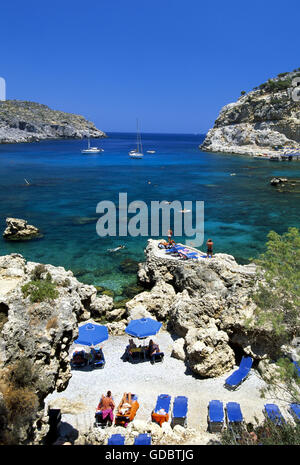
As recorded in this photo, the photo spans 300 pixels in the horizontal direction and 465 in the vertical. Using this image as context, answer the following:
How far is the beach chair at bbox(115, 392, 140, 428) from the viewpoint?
11.3 metres

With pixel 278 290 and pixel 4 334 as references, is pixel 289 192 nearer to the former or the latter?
pixel 278 290

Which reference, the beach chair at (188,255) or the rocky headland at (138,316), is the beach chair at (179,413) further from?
the beach chair at (188,255)

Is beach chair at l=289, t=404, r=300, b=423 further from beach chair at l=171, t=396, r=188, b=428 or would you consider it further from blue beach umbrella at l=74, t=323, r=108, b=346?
blue beach umbrella at l=74, t=323, r=108, b=346

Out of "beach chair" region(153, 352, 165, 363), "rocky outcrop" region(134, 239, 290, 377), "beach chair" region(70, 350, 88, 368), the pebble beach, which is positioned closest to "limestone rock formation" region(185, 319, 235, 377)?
"rocky outcrop" region(134, 239, 290, 377)

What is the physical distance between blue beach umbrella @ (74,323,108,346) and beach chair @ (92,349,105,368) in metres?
0.67

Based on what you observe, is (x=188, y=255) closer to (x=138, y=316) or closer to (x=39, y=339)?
(x=138, y=316)

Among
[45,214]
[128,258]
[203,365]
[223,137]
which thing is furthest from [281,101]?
[203,365]

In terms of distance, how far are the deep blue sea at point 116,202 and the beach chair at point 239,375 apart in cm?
1009

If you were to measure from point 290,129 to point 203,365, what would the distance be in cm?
10630

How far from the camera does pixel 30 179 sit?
66812 mm

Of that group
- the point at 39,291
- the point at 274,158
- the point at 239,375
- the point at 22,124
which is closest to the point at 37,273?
the point at 39,291

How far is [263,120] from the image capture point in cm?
11000

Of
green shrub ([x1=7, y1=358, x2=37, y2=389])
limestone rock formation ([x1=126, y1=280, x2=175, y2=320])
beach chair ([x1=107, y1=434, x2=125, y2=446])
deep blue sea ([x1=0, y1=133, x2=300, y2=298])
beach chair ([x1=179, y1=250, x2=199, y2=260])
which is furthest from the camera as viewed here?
deep blue sea ([x1=0, y1=133, x2=300, y2=298])

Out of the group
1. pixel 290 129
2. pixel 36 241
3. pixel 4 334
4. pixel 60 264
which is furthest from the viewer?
pixel 290 129
